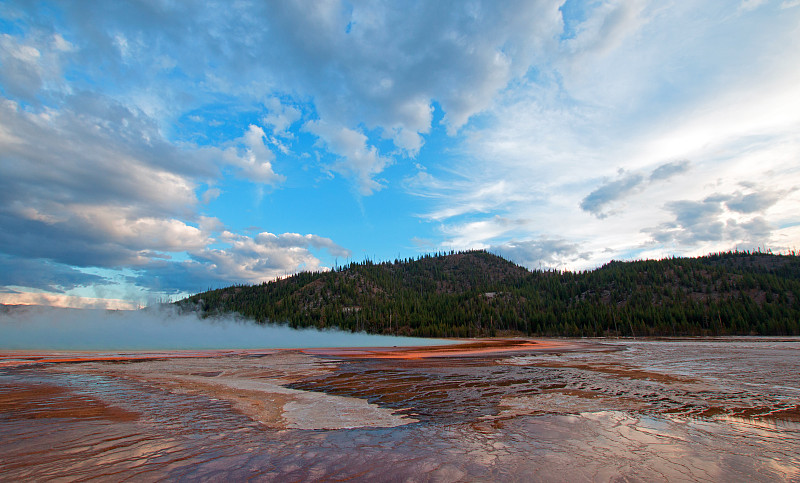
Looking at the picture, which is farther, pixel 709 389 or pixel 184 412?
pixel 709 389

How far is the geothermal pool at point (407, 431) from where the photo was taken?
6934 mm

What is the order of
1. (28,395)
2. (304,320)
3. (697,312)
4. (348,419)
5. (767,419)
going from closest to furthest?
(767,419) < (348,419) < (28,395) < (697,312) < (304,320)

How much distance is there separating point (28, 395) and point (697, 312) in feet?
554

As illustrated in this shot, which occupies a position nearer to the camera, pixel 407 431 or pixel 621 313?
pixel 407 431

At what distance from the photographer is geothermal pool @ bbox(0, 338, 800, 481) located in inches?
273

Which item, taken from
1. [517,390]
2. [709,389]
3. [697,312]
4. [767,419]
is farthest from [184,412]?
[697,312]

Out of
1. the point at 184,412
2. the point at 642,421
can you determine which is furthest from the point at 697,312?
the point at 184,412

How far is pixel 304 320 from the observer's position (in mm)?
175125

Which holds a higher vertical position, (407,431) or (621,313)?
(621,313)

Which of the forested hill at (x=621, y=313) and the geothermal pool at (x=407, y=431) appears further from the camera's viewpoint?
the forested hill at (x=621, y=313)

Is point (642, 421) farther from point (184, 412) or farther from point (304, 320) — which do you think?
point (304, 320)

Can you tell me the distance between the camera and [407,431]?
1006cm

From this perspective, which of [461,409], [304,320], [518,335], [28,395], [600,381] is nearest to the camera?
[461,409]

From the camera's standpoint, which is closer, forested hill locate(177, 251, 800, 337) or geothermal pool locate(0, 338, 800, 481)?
geothermal pool locate(0, 338, 800, 481)
